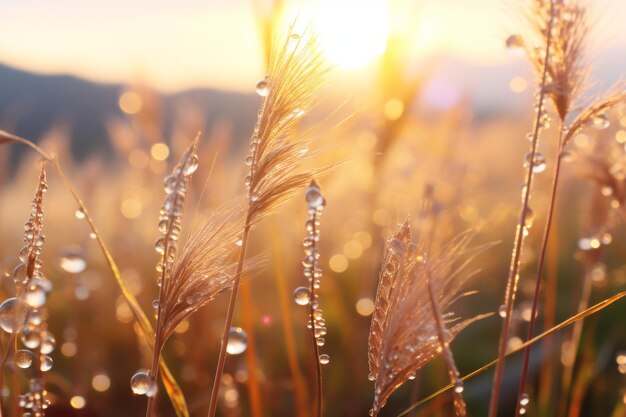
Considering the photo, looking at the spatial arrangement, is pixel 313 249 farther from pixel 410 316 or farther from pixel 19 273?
pixel 19 273

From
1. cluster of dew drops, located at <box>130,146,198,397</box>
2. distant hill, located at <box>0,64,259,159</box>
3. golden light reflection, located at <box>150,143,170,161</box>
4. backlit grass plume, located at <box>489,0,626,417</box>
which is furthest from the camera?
distant hill, located at <box>0,64,259,159</box>

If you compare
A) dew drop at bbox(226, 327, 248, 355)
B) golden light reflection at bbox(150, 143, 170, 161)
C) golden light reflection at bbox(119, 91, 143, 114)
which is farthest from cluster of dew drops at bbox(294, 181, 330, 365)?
golden light reflection at bbox(119, 91, 143, 114)

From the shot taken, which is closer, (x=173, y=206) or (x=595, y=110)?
(x=173, y=206)

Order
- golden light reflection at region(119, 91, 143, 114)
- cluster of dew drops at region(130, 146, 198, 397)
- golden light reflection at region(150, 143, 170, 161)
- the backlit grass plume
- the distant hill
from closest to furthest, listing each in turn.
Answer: cluster of dew drops at region(130, 146, 198, 397) < the backlit grass plume < golden light reflection at region(150, 143, 170, 161) < golden light reflection at region(119, 91, 143, 114) < the distant hill

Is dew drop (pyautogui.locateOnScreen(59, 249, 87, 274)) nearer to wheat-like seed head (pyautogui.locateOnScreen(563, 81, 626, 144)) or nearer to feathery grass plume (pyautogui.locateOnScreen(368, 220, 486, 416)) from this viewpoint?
feathery grass plume (pyautogui.locateOnScreen(368, 220, 486, 416))

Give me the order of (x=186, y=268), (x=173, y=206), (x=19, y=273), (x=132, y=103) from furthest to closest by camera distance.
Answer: (x=132, y=103) < (x=19, y=273) < (x=186, y=268) < (x=173, y=206)

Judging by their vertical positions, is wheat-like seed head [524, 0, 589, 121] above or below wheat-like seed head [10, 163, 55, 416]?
above

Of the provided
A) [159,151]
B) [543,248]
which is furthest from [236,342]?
[159,151]

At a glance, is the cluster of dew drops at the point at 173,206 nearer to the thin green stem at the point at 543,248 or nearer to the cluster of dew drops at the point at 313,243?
the cluster of dew drops at the point at 313,243

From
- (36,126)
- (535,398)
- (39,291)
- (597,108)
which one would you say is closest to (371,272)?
(535,398)
